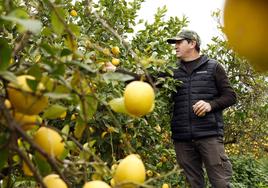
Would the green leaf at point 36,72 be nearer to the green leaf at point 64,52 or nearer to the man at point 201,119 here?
the green leaf at point 64,52

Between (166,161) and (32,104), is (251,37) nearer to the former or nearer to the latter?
(32,104)

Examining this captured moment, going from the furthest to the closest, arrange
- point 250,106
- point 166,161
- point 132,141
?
point 250,106 < point 166,161 < point 132,141

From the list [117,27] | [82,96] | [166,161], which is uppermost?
[117,27]

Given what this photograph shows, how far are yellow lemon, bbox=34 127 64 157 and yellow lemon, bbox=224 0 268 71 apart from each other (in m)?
0.43

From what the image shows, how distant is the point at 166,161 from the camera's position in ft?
10.6

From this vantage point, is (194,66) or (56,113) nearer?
(56,113)

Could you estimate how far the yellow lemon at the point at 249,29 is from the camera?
0.26m

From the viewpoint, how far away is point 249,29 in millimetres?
269

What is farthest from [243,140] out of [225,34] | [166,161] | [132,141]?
[225,34]

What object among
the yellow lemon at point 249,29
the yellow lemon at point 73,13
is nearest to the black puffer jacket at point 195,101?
the yellow lemon at point 73,13

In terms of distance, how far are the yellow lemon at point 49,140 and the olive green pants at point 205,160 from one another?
2330 mm

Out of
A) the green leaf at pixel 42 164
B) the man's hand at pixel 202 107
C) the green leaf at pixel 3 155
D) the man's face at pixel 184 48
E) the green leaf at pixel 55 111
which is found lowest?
the green leaf at pixel 42 164

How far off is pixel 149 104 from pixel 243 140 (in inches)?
225

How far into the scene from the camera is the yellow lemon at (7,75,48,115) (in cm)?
62
